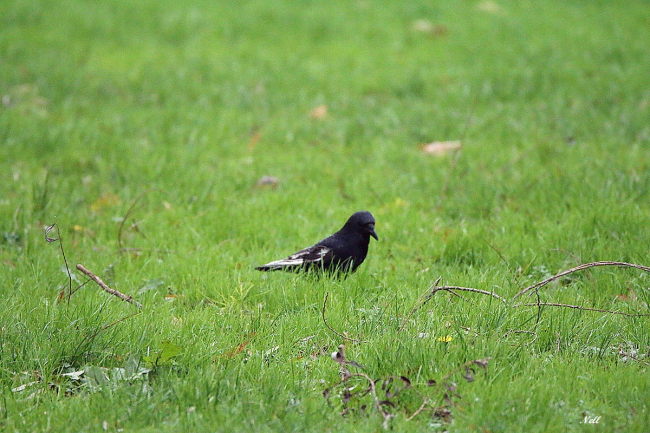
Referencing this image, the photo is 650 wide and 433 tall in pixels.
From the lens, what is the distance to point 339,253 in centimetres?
473

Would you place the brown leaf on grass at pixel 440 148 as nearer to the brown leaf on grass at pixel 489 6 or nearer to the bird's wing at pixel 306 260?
the bird's wing at pixel 306 260

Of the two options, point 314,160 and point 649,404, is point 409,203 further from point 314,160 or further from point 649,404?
point 649,404

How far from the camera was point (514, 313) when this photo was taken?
382 cm

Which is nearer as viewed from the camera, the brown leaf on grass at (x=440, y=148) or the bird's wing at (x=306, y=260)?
the bird's wing at (x=306, y=260)

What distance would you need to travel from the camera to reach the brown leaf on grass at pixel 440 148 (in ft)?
25.1

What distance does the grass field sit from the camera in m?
3.06

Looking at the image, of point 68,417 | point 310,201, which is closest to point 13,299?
point 68,417

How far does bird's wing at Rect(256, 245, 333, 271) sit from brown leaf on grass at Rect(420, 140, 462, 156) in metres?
3.36

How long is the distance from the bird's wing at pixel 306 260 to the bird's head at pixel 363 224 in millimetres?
277

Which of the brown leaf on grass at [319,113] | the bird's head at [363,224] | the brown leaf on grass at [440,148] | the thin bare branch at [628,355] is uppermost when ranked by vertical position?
the bird's head at [363,224]

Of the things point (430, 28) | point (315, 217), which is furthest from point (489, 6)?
point (315, 217)

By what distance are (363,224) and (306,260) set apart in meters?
0.53

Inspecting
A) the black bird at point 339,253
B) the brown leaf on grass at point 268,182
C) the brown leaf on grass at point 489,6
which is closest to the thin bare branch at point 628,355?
the black bird at point 339,253

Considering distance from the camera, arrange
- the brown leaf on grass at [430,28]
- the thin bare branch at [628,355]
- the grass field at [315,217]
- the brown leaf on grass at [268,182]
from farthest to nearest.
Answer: the brown leaf on grass at [430,28] → the brown leaf on grass at [268,182] → the thin bare branch at [628,355] → the grass field at [315,217]
